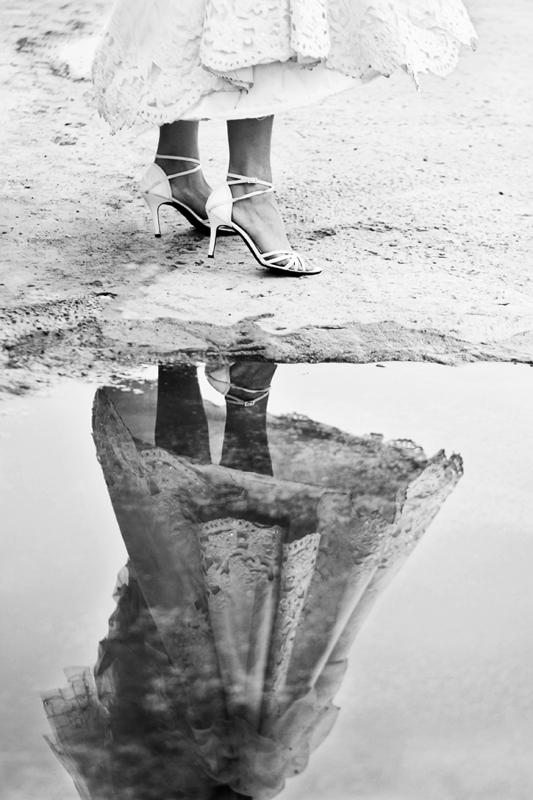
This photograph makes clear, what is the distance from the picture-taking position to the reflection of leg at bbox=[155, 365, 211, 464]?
130cm

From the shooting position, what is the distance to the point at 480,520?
114cm

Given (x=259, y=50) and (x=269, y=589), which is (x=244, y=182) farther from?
(x=269, y=589)

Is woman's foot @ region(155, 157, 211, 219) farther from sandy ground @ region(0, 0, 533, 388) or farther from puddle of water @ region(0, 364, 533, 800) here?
puddle of water @ region(0, 364, 533, 800)

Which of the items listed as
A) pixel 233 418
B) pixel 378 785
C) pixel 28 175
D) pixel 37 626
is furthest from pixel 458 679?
pixel 28 175

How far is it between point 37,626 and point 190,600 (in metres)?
0.17

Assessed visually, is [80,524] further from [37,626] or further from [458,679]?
[458,679]

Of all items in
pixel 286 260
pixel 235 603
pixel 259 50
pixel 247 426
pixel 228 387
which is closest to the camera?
pixel 235 603

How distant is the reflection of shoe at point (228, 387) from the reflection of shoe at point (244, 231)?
454 mm

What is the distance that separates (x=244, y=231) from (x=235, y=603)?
115cm

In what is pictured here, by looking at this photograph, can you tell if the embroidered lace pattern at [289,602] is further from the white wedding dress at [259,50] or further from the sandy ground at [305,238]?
the white wedding dress at [259,50]

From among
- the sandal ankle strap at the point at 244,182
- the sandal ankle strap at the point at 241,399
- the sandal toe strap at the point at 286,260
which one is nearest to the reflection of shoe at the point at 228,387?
the sandal ankle strap at the point at 241,399

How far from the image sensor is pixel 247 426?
1.37m

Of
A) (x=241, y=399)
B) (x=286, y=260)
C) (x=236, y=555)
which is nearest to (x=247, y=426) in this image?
(x=241, y=399)

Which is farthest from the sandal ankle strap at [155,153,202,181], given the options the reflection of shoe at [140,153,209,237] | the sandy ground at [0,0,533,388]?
the sandy ground at [0,0,533,388]
